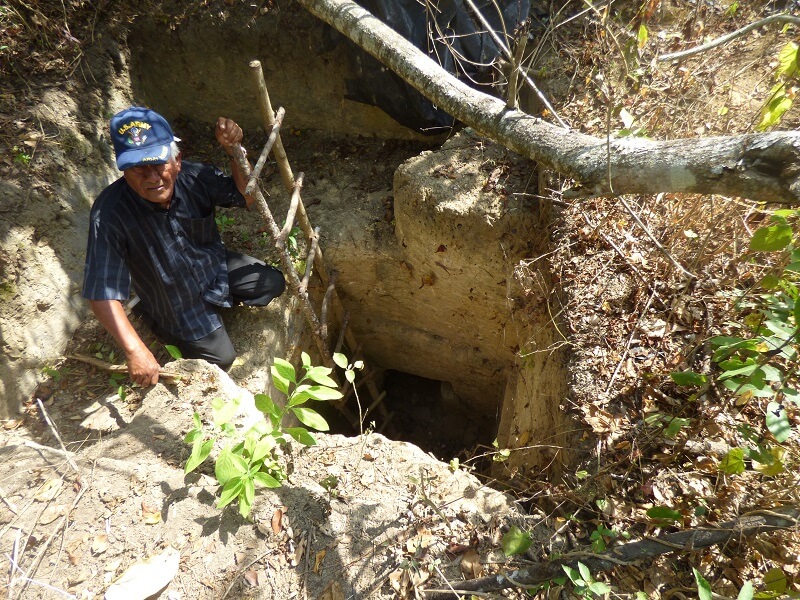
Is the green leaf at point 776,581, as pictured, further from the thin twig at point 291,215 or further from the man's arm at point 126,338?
the man's arm at point 126,338

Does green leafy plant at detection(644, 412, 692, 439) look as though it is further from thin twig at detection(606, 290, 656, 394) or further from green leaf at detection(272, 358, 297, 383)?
green leaf at detection(272, 358, 297, 383)

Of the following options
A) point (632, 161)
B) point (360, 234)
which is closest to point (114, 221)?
point (360, 234)

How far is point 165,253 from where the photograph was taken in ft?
9.84

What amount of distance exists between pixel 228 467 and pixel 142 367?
3.59 feet

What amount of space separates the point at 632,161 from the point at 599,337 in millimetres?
1053

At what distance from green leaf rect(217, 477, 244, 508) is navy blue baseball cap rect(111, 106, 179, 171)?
1803 mm

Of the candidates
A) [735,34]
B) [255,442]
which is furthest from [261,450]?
[735,34]

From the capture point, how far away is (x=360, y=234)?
12.7 ft

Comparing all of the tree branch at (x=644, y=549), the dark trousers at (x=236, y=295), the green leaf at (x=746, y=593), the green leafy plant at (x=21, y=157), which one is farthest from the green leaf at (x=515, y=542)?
the green leafy plant at (x=21, y=157)

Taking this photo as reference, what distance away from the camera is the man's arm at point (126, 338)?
2.64m

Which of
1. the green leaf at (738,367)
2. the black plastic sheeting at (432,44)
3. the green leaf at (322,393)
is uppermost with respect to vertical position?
the black plastic sheeting at (432,44)

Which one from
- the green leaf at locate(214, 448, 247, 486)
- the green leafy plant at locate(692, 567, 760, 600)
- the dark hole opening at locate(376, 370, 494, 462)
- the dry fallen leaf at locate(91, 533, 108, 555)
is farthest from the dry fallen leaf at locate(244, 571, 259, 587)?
the dark hole opening at locate(376, 370, 494, 462)

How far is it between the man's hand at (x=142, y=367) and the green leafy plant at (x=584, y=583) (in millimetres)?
2409

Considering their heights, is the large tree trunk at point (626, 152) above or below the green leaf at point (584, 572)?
above
